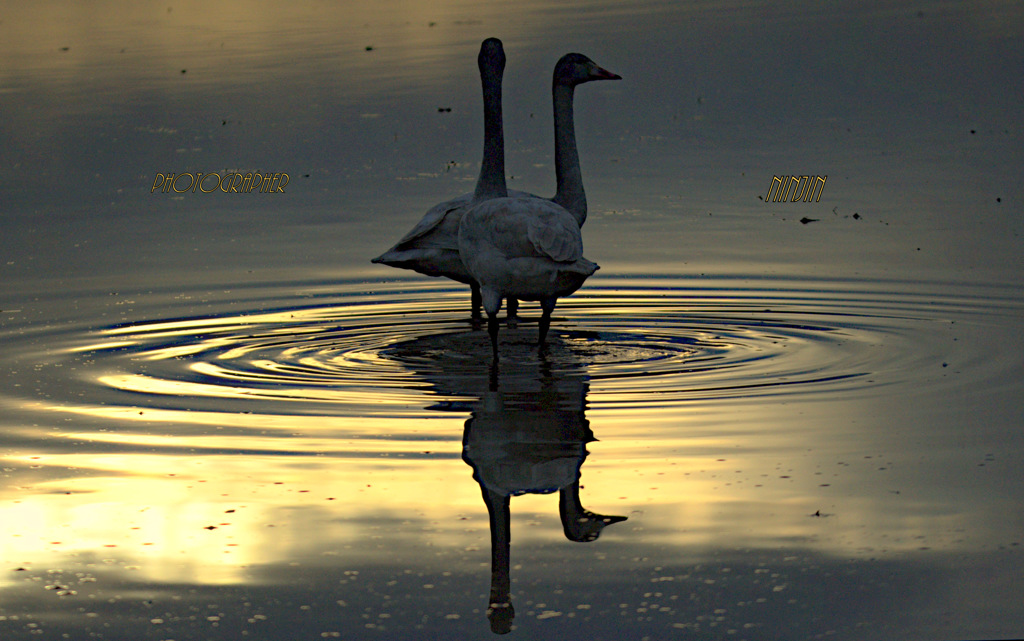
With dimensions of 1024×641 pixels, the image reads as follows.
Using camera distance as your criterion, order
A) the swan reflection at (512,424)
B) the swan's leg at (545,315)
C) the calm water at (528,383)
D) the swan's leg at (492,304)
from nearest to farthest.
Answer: the calm water at (528,383)
the swan reflection at (512,424)
the swan's leg at (492,304)
the swan's leg at (545,315)

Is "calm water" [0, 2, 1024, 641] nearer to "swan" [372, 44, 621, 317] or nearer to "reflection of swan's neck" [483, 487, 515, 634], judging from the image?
"reflection of swan's neck" [483, 487, 515, 634]

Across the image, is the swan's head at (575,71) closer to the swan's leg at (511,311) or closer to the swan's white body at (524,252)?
the swan's leg at (511,311)

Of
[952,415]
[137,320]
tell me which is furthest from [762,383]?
[137,320]

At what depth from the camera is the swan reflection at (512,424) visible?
7711 mm

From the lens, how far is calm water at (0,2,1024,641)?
7.03 meters

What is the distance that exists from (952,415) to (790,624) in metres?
3.73

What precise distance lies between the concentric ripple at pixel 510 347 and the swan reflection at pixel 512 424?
46mm

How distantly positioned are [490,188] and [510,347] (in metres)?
1.81

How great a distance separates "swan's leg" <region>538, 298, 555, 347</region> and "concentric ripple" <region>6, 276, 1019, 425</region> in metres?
0.14

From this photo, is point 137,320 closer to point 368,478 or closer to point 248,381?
point 248,381

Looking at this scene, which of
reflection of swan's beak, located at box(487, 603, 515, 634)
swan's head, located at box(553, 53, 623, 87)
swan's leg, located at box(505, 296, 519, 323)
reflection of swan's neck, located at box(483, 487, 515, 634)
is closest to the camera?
reflection of swan's beak, located at box(487, 603, 515, 634)
